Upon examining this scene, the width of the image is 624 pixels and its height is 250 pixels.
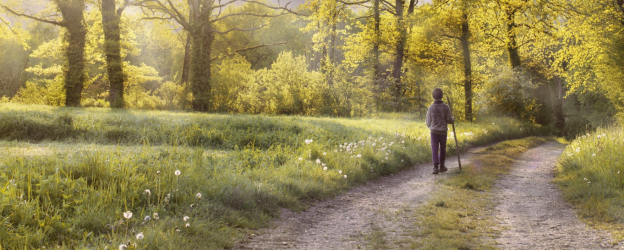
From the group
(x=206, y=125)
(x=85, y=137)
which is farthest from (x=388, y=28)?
(x=85, y=137)

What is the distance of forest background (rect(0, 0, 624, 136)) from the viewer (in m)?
23.2

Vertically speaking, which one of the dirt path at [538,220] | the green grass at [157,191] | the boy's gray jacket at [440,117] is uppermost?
the boy's gray jacket at [440,117]

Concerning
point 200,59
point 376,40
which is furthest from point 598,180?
point 376,40

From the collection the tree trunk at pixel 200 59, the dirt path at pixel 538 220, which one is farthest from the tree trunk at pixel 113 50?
the dirt path at pixel 538 220

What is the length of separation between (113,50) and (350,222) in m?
22.1

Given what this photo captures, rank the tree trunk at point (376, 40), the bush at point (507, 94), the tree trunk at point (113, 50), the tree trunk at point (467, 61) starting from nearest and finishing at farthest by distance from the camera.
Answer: the tree trunk at point (113, 50) → the bush at point (507, 94) → the tree trunk at point (467, 61) → the tree trunk at point (376, 40)

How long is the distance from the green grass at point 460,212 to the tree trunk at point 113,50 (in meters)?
21.0

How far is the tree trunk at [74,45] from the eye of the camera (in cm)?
2344

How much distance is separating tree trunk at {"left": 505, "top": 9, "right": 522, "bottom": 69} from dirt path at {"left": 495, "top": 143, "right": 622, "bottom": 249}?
19.8 metres

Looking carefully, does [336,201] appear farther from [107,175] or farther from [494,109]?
[494,109]

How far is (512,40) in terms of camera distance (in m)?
29.3

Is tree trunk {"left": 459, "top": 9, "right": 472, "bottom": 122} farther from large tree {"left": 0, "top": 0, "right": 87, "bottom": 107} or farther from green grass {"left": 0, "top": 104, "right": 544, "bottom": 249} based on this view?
large tree {"left": 0, "top": 0, "right": 87, "bottom": 107}

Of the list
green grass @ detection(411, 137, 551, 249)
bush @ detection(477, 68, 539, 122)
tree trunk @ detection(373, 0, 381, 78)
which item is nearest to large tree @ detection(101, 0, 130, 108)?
tree trunk @ detection(373, 0, 381, 78)

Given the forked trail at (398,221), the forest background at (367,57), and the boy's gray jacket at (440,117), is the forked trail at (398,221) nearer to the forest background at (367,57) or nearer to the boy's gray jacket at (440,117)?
the boy's gray jacket at (440,117)
